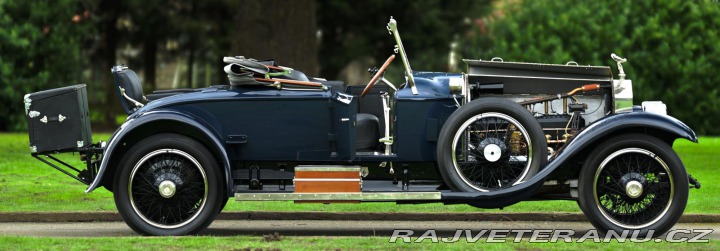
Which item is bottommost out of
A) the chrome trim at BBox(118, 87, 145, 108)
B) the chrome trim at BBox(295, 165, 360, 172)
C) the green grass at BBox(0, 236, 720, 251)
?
the green grass at BBox(0, 236, 720, 251)

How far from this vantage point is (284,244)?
372 inches

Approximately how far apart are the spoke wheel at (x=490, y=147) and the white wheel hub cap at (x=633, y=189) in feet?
2.21

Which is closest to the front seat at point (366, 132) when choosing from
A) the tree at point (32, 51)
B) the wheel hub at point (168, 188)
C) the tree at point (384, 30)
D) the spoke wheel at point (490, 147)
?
the spoke wheel at point (490, 147)

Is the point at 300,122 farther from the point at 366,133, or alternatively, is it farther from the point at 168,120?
the point at 168,120

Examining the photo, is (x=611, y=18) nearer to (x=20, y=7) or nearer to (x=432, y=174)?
(x=20, y=7)

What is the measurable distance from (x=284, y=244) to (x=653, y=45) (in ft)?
70.1

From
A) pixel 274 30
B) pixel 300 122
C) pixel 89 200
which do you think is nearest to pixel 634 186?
pixel 300 122

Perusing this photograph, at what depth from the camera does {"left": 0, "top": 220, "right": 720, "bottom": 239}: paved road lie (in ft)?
35.7

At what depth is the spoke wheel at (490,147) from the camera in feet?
32.9

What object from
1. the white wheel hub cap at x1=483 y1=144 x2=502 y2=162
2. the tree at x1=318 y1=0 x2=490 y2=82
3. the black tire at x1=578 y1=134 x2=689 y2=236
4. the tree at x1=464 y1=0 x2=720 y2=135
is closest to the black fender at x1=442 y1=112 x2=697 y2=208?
the black tire at x1=578 y1=134 x2=689 y2=236

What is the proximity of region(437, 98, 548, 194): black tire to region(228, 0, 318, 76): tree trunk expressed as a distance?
12.7 metres

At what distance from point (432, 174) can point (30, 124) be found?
3245mm

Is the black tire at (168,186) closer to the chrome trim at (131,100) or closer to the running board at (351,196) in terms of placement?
the running board at (351,196)

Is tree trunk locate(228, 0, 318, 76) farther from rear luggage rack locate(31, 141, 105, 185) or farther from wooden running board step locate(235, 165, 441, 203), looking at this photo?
wooden running board step locate(235, 165, 441, 203)
